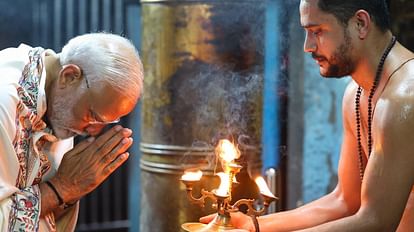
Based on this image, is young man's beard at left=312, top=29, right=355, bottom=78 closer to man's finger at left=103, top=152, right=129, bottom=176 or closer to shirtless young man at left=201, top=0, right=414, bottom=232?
shirtless young man at left=201, top=0, right=414, bottom=232

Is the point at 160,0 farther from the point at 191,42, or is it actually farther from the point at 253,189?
the point at 253,189

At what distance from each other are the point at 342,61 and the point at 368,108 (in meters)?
0.31

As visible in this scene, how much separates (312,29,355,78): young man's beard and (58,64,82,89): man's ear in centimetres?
131

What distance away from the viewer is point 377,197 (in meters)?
3.12

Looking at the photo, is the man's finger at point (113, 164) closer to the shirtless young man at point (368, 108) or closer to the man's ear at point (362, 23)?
the shirtless young man at point (368, 108)

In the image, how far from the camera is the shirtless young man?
3109 millimetres

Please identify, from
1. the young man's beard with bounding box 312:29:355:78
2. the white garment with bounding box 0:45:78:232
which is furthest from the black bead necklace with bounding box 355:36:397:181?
the white garment with bounding box 0:45:78:232

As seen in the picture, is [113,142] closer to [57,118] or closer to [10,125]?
[57,118]

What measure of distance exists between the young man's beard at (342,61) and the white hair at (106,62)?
3.40 feet

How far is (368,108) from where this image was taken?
11.3ft

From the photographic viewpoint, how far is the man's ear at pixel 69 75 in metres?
3.47

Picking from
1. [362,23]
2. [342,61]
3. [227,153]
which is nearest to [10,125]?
[227,153]

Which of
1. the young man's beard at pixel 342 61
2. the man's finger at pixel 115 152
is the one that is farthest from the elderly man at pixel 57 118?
the young man's beard at pixel 342 61

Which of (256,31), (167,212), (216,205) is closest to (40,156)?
(216,205)
